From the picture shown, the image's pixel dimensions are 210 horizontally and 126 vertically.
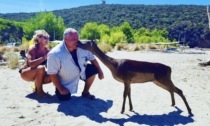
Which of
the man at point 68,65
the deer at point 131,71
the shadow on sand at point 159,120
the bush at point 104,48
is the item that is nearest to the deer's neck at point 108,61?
the deer at point 131,71

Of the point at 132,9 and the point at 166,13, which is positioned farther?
the point at 132,9

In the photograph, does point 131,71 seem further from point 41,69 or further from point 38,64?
point 38,64

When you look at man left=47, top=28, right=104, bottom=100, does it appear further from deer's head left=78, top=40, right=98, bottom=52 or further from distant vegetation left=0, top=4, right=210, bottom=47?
distant vegetation left=0, top=4, right=210, bottom=47

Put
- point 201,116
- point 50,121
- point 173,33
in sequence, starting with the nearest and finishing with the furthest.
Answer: point 50,121, point 201,116, point 173,33

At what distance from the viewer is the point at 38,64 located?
7137 mm

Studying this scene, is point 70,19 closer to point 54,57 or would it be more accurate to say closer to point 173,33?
point 173,33

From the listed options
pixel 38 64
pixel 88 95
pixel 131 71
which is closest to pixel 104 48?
pixel 88 95

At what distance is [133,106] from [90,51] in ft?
4.51

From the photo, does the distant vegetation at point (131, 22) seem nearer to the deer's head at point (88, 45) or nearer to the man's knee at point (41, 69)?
the man's knee at point (41, 69)

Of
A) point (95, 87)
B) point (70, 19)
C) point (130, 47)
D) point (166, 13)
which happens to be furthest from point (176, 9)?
point (95, 87)

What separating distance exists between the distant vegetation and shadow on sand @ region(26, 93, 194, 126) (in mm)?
58359

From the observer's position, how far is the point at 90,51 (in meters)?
6.69

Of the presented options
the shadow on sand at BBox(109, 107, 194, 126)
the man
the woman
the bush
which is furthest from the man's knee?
the bush

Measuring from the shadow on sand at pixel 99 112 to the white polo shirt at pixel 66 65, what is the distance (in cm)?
35
